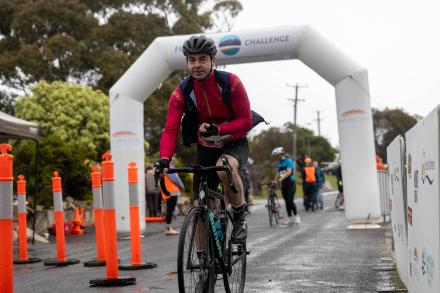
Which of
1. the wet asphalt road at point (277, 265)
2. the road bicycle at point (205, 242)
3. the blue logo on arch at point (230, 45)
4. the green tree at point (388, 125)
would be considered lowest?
the wet asphalt road at point (277, 265)

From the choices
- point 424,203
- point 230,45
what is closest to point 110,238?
point 424,203

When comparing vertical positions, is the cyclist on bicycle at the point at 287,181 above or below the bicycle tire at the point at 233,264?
above

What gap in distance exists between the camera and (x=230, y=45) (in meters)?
16.4

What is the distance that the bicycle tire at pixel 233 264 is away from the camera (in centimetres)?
602

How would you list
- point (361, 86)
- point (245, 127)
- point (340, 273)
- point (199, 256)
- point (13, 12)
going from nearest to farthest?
point (199, 256), point (245, 127), point (340, 273), point (361, 86), point (13, 12)

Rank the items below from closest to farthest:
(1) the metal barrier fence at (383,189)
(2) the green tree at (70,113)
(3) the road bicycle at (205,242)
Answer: (3) the road bicycle at (205,242) → (1) the metal barrier fence at (383,189) → (2) the green tree at (70,113)

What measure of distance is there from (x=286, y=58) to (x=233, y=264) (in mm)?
10812

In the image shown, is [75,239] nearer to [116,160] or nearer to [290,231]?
[116,160]

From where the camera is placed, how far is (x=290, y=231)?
15969 mm

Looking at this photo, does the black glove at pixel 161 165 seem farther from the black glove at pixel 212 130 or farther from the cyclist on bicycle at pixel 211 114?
the black glove at pixel 212 130

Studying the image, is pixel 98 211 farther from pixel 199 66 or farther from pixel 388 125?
pixel 388 125

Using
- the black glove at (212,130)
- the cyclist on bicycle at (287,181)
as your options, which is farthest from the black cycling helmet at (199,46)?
the cyclist on bicycle at (287,181)

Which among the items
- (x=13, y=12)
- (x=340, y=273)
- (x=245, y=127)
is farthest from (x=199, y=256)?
(x=13, y=12)

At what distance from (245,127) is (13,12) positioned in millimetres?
37656
